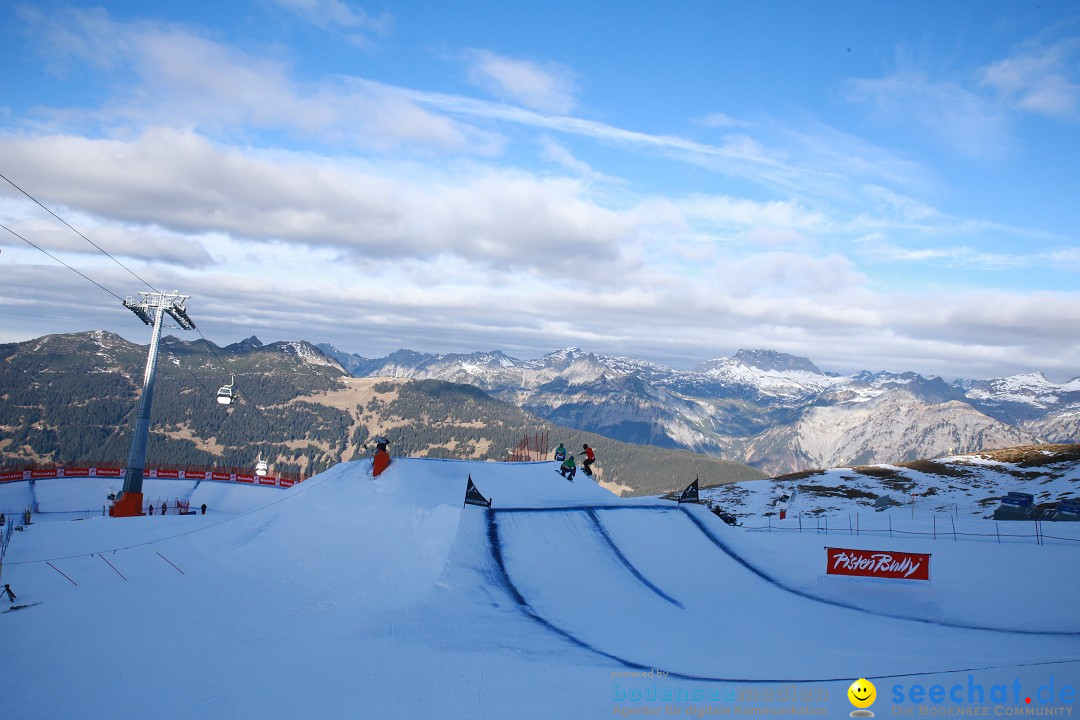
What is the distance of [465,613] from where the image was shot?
57.3ft

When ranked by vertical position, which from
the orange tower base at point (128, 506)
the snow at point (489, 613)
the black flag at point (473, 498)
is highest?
the black flag at point (473, 498)

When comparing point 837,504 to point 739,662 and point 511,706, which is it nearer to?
point 739,662

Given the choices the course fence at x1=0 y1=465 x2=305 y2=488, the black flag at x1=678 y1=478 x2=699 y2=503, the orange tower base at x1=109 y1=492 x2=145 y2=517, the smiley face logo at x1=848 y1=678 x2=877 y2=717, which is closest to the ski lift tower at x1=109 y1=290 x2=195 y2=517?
the orange tower base at x1=109 y1=492 x2=145 y2=517

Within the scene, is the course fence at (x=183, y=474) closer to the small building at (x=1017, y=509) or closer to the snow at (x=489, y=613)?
the snow at (x=489, y=613)

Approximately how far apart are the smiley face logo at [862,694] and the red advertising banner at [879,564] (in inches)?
545

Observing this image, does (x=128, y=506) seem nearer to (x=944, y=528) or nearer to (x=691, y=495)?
(x=691, y=495)

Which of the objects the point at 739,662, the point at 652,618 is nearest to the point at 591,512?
the point at 652,618

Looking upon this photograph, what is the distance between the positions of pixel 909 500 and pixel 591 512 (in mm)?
40749

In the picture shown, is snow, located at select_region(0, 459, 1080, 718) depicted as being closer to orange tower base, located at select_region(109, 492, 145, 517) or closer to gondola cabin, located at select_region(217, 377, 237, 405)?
orange tower base, located at select_region(109, 492, 145, 517)

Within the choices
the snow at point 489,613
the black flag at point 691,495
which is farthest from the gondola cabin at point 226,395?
the black flag at point 691,495

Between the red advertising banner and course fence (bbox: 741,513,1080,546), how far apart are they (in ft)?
31.9

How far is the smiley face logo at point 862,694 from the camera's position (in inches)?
440

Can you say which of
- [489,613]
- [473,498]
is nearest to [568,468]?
[473,498]

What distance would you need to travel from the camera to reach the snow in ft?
40.0
